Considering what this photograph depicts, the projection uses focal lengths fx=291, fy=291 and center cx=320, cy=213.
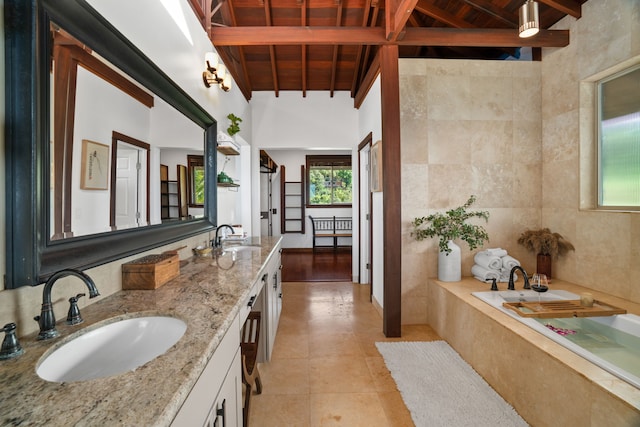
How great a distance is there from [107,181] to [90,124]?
260mm

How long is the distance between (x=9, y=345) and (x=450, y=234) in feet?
10.2

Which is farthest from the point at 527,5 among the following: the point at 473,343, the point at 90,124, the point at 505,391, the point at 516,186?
the point at 90,124

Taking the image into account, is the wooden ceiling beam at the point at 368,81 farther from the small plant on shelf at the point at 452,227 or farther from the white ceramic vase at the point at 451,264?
the white ceramic vase at the point at 451,264

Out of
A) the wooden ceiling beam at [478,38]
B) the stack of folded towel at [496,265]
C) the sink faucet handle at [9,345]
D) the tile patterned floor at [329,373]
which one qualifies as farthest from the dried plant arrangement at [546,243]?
the sink faucet handle at [9,345]

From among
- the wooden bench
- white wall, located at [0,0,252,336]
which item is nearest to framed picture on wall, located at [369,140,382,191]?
white wall, located at [0,0,252,336]

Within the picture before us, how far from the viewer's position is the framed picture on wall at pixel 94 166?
1.20 metres

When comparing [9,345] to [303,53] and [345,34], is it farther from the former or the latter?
[303,53]

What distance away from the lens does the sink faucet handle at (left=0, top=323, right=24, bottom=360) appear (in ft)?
2.61

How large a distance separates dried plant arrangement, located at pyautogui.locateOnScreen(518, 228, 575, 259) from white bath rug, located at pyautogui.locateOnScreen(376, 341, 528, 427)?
4.91 ft

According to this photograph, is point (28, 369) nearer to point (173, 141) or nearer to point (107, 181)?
point (107, 181)

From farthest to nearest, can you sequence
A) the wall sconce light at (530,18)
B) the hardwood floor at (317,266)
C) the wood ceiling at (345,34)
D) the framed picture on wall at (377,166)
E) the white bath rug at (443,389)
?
the hardwood floor at (317,266)
the framed picture on wall at (377,166)
the wood ceiling at (345,34)
the wall sconce light at (530,18)
the white bath rug at (443,389)

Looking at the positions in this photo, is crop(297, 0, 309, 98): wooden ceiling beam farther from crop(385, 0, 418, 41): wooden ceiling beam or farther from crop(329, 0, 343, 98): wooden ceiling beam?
crop(385, 0, 418, 41): wooden ceiling beam

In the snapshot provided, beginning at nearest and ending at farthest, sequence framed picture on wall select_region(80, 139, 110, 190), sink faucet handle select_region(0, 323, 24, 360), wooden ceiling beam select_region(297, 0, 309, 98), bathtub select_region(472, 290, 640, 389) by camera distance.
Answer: sink faucet handle select_region(0, 323, 24, 360), framed picture on wall select_region(80, 139, 110, 190), bathtub select_region(472, 290, 640, 389), wooden ceiling beam select_region(297, 0, 309, 98)

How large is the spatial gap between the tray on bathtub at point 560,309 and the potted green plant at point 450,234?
2.40 feet
